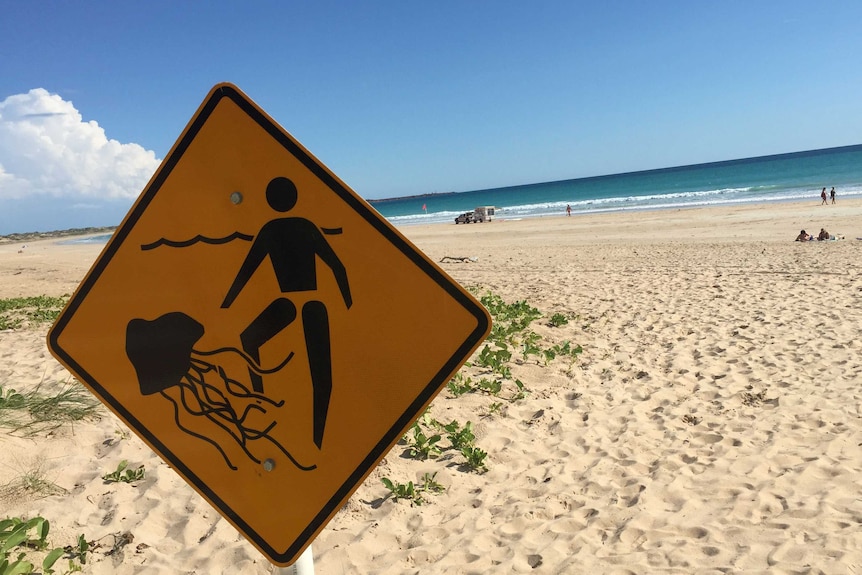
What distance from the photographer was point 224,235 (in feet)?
4.16

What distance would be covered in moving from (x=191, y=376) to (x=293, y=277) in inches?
12.7

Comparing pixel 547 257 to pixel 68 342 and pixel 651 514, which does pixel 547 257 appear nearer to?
pixel 651 514

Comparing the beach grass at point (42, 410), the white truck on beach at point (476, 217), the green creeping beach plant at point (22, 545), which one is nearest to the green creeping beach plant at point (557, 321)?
the beach grass at point (42, 410)

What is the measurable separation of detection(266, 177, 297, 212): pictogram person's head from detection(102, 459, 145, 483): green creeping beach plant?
326 centimetres

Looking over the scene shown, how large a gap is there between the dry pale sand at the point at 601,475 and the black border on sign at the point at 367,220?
1904mm

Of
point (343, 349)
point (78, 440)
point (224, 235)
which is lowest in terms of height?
point (78, 440)

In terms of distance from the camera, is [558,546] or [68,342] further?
[558,546]

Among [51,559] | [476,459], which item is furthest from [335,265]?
[476,459]

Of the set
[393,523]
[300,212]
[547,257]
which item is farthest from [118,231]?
[547,257]

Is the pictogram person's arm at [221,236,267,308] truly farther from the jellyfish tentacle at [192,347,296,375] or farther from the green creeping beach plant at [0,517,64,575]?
the green creeping beach plant at [0,517,64,575]

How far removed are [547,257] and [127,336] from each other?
55.8 ft

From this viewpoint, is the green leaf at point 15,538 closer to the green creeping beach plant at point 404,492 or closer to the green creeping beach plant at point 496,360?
the green creeping beach plant at point 404,492

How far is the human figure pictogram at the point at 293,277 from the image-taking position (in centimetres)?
125

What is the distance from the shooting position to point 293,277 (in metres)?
1.25
